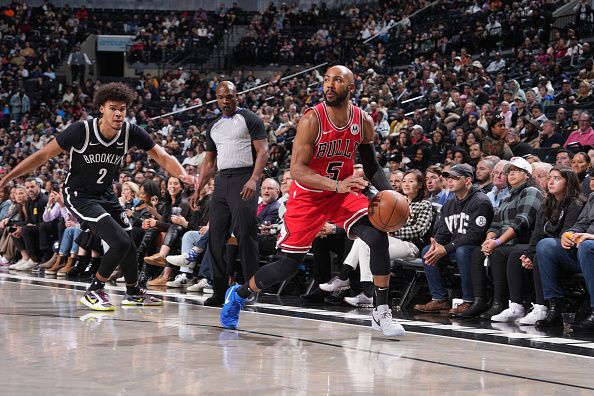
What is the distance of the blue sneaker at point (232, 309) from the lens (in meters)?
6.18

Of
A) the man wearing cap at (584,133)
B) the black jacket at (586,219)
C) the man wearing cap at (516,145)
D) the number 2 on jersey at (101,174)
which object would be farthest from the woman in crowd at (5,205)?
the black jacket at (586,219)

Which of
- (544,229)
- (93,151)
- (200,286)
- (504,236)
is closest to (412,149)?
(200,286)

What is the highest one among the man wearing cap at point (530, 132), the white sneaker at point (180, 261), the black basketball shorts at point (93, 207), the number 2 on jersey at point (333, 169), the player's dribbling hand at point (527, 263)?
the man wearing cap at point (530, 132)

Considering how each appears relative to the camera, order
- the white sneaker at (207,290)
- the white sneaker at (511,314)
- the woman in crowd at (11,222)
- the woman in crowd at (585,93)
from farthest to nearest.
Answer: the woman in crowd at (585,93), the woman in crowd at (11,222), the white sneaker at (207,290), the white sneaker at (511,314)

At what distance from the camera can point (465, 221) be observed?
764 centimetres

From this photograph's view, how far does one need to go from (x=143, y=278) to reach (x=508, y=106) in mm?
5908

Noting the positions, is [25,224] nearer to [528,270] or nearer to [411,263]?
[411,263]

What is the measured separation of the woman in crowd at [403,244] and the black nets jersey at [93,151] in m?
2.20

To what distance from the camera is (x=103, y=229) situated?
7.09 meters

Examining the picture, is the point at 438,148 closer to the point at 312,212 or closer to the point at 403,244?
the point at 403,244

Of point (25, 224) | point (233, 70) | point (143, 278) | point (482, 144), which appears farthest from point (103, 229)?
point (233, 70)

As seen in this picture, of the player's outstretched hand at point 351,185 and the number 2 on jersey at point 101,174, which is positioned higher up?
the number 2 on jersey at point 101,174

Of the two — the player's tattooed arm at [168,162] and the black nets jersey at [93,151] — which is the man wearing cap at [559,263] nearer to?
the player's tattooed arm at [168,162]

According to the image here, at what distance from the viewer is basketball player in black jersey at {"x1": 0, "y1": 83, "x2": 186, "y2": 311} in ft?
23.3
